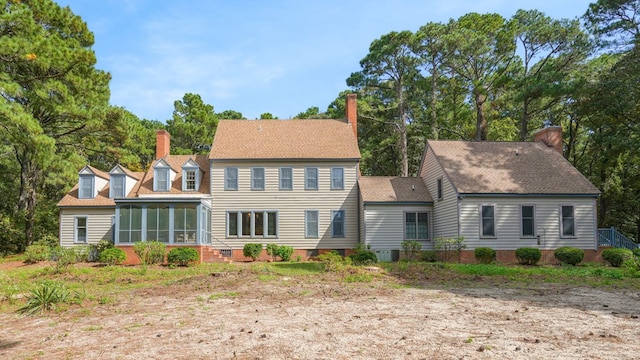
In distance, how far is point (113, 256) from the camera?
24.0m

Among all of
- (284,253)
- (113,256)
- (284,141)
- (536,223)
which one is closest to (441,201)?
(536,223)

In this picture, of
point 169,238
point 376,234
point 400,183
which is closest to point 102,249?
point 169,238

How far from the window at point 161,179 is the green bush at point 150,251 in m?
6.22

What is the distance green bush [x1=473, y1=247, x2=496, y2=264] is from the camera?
78.0ft

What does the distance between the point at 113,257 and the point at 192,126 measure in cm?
2309

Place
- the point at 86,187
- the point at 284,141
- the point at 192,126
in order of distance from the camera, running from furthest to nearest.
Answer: the point at 192,126
the point at 284,141
the point at 86,187

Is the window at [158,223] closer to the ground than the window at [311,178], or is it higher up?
closer to the ground

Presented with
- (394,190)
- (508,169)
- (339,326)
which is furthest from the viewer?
(394,190)

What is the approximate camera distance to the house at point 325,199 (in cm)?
2567

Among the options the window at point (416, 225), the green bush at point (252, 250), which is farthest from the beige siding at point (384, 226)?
the green bush at point (252, 250)

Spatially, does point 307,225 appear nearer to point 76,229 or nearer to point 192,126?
point 76,229

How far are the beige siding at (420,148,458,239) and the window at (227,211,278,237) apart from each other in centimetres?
887

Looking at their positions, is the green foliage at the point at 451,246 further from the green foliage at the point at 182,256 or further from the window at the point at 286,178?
the green foliage at the point at 182,256

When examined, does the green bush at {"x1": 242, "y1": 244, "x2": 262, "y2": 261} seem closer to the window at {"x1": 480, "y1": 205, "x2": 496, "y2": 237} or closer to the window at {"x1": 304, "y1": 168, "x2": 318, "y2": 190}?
the window at {"x1": 304, "y1": 168, "x2": 318, "y2": 190}
